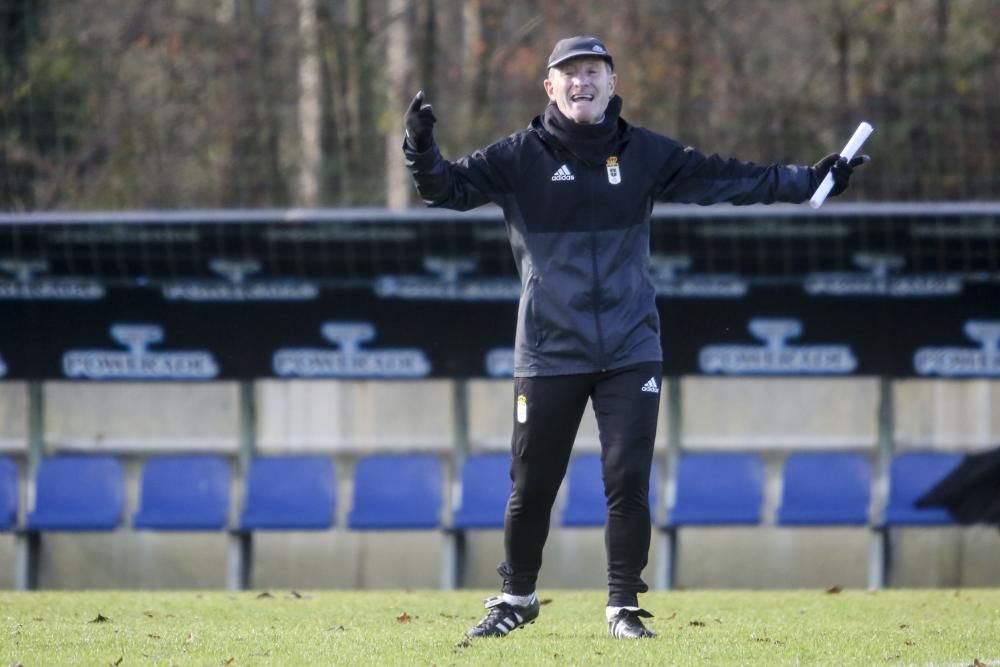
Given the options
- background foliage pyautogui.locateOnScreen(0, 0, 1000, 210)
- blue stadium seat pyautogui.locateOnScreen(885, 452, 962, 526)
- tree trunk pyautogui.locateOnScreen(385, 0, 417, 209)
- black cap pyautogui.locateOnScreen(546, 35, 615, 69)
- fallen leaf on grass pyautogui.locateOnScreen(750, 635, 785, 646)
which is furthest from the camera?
tree trunk pyautogui.locateOnScreen(385, 0, 417, 209)

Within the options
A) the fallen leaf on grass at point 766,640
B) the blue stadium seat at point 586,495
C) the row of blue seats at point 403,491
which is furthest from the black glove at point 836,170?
the row of blue seats at point 403,491

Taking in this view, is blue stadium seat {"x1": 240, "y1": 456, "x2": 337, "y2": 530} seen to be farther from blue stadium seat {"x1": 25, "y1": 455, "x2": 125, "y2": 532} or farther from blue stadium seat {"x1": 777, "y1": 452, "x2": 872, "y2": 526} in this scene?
blue stadium seat {"x1": 777, "y1": 452, "x2": 872, "y2": 526}

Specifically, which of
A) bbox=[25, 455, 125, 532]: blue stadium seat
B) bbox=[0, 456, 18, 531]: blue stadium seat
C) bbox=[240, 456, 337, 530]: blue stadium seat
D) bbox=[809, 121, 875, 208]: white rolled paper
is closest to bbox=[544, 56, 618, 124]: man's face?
bbox=[809, 121, 875, 208]: white rolled paper

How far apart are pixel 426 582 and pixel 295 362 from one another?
2.03 meters

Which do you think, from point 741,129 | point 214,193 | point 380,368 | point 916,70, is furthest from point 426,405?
point 916,70

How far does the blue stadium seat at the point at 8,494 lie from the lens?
11711 millimetres

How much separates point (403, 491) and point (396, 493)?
Result: 52 mm

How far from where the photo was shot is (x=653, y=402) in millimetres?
5598

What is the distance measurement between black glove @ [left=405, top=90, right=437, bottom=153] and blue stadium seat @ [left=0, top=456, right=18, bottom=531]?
731cm

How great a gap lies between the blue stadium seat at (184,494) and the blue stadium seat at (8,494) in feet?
2.85

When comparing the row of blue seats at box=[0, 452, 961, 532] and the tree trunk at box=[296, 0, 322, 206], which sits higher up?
the tree trunk at box=[296, 0, 322, 206]

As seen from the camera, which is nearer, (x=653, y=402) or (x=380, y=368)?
(x=653, y=402)

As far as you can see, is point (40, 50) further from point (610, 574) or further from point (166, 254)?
point (610, 574)

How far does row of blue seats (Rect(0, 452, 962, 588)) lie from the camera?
37.8ft
